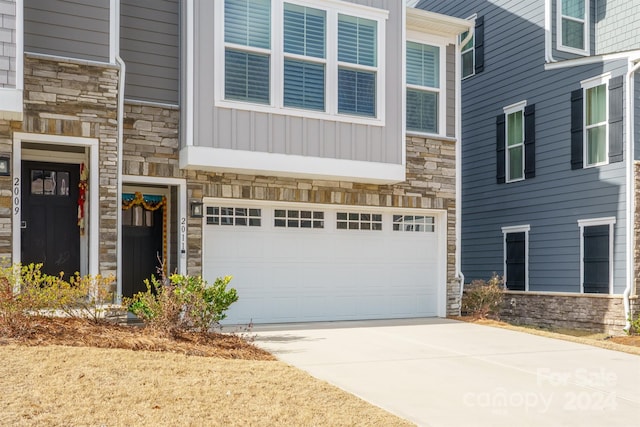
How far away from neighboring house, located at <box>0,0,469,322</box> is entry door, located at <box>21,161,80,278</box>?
0.02 metres

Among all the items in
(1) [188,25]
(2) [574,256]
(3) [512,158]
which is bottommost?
(2) [574,256]

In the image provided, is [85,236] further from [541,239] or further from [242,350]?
[541,239]

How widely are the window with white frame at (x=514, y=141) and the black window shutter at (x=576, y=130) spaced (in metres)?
1.43

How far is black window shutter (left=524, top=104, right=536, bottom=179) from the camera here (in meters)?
14.1

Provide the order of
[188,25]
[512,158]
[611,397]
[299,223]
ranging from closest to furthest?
1. [611,397]
2. [188,25]
3. [299,223]
4. [512,158]

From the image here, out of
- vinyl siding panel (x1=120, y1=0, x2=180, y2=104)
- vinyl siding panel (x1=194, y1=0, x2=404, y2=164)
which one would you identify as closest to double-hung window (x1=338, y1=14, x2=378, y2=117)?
vinyl siding panel (x1=194, y1=0, x2=404, y2=164)

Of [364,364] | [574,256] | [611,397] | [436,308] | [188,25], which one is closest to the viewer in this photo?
[611,397]

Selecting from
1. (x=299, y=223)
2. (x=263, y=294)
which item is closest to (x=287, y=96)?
(x=299, y=223)

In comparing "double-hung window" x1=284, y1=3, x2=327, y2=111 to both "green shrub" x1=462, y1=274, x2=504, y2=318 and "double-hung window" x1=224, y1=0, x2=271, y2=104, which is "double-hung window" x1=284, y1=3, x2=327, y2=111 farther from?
"green shrub" x1=462, y1=274, x2=504, y2=318

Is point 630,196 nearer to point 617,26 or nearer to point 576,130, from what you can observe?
point 576,130

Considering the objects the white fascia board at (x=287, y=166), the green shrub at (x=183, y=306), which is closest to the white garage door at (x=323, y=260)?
the white fascia board at (x=287, y=166)

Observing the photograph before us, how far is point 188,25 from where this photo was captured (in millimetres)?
9547

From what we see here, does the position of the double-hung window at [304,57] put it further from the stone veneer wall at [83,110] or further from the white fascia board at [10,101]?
the white fascia board at [10,101]

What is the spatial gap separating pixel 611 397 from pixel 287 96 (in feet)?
21.2
